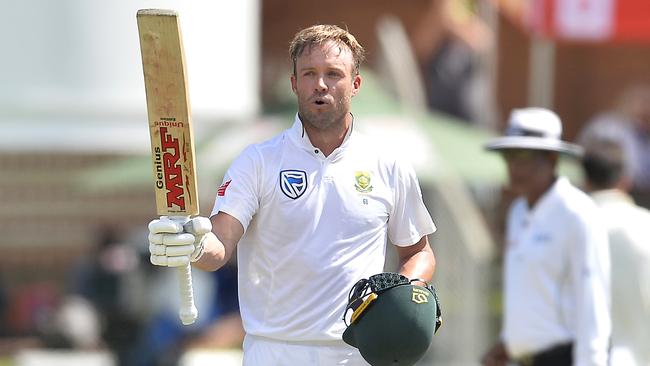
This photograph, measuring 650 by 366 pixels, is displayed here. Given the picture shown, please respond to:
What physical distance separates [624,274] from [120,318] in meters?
6.21

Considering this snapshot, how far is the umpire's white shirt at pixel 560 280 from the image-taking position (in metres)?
6.88

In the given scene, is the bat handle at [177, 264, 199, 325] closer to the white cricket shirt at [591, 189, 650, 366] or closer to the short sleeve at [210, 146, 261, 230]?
the short sleeve at [210, 146, 261, 230]

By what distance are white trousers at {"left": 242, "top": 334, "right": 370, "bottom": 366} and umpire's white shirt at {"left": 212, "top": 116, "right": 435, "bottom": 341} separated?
3 centimetres

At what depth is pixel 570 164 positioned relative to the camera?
15.0m

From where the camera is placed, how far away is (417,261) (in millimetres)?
5750

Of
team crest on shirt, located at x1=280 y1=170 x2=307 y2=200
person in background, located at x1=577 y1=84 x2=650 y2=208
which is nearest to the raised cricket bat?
team crest on shirt, located at x1=280 y1=170 x2=307 y2=200

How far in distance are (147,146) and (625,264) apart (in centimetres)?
824

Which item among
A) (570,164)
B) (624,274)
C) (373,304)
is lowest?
(570,164)

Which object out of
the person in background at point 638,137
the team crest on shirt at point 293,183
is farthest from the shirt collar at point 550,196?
the person in background at point 638,137

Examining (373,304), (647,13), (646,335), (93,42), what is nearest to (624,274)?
(646,335)

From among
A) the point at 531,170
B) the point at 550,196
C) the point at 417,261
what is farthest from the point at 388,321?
the point at 531,170

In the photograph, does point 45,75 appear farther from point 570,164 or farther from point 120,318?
point 570,164

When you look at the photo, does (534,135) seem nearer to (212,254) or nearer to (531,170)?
(531,170)

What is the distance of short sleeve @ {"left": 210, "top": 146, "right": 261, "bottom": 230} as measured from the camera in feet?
17.8
